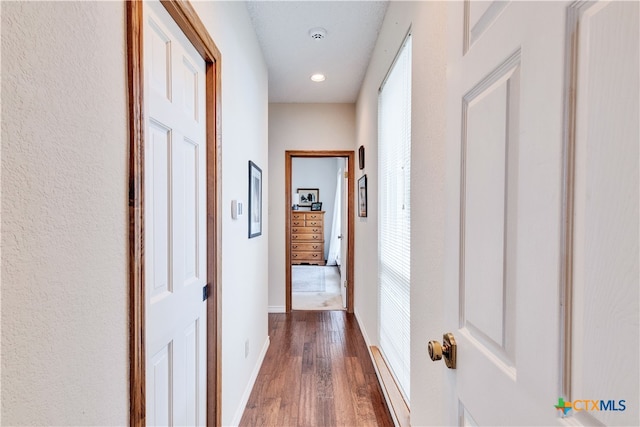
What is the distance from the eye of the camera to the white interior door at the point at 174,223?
38.7 inches

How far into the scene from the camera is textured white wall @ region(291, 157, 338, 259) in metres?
7.77

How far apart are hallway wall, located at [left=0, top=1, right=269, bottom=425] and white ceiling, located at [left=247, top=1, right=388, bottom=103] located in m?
1.65

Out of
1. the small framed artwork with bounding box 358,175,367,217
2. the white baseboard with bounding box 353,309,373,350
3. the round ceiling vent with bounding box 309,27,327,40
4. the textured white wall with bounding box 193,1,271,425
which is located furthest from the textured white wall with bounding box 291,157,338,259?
the round ceiling vent with bounding box 309,27,327,40

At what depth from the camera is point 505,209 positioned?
Answer: 56 centimetres

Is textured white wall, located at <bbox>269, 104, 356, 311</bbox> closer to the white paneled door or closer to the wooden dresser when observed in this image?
the white paneled door

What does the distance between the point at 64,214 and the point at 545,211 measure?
0.84 meters

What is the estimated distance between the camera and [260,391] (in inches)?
84.9

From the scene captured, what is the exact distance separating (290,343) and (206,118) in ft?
7.53

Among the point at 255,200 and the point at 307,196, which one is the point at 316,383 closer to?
the point at 255,200

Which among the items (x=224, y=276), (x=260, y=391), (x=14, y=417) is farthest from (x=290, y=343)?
(x=14, y=417)

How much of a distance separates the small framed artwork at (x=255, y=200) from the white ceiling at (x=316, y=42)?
3.37 ft

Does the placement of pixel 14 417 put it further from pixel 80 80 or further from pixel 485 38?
pixel 485 38

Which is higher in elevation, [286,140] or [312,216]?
[286,140]

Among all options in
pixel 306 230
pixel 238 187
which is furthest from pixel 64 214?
pixel 306 230
